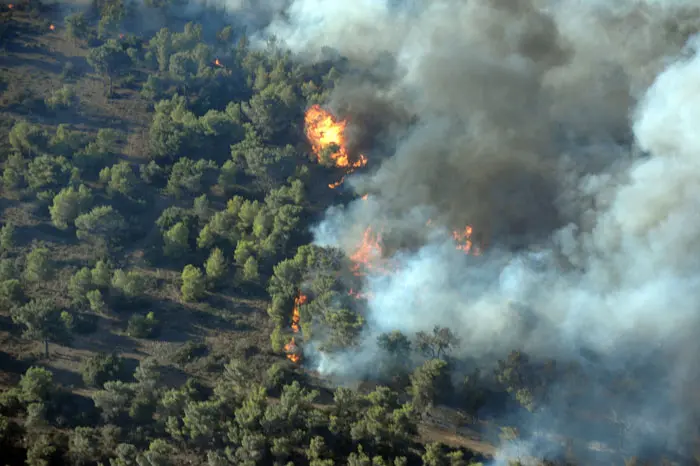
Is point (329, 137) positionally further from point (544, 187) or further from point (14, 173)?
point (14, 173)

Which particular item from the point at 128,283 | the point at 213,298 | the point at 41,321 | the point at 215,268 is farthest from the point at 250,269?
the point at 41,321

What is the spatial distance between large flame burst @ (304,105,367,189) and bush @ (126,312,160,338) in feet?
61.3

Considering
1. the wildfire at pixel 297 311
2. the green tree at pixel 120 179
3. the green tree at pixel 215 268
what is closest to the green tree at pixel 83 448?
the wildfire at pixel 297 311

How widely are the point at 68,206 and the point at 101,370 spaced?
1513 centimetres

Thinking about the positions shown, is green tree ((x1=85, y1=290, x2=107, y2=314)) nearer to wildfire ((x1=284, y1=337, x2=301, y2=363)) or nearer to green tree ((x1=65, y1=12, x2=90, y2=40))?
wildfire ((x1=284, y1=337, x2=301, y2=363))

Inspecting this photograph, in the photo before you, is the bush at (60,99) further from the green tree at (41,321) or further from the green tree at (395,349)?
the green tree at (395,349)

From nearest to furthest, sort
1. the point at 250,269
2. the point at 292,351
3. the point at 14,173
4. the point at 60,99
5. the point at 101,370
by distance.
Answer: the point at 101,370
the point at 292,351
the point at 250,269
the point at 14,173
the point at 60,99

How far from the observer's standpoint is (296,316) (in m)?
42.9

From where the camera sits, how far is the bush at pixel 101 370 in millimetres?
38156

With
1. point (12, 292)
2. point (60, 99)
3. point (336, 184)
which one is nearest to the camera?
point (12, 292)

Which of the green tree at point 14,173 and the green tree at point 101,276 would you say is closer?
the green tree at point 101,276

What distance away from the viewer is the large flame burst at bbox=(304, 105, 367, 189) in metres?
56.2

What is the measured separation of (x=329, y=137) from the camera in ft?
191

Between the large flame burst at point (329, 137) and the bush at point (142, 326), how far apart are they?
1869cm
